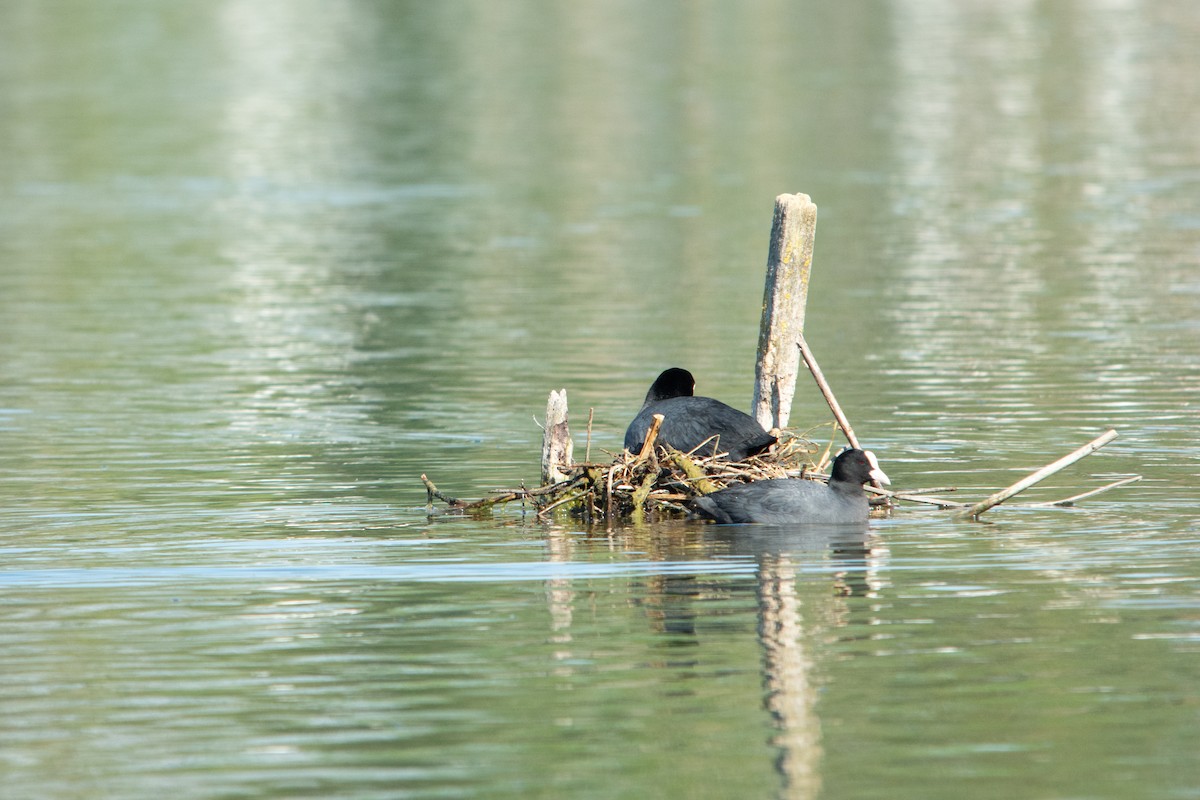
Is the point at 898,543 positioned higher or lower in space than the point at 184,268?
lower

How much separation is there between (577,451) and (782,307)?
122 inches

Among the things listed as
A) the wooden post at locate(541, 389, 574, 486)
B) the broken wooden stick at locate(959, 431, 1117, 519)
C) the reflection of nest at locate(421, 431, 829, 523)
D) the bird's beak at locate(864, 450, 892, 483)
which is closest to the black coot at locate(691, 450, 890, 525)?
the bird's beak at locate(864, 450, 892, 483)

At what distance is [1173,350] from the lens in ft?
83.8

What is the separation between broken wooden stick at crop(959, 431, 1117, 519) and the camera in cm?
1546

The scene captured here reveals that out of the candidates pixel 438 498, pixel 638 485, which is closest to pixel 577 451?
pixel 438 498

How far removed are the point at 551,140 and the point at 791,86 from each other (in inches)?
570

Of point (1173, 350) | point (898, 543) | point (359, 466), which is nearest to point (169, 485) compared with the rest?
point (359, 466)

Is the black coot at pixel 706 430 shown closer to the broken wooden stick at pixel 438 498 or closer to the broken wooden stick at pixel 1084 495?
the broken wooden stick at pixel 438 498

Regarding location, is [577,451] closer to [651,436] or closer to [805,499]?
[651,436]

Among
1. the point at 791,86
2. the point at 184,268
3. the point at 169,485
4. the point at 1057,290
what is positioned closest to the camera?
the point at 169,485

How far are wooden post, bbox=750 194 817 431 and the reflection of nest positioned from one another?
52.2 inches

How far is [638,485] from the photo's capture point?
16453 mm

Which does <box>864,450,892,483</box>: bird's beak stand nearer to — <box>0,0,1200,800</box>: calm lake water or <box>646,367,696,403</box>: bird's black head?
<box>0,0,1200,800</box>: calm lake water

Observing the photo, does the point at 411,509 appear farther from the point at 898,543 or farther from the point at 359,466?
the point at 898,543
